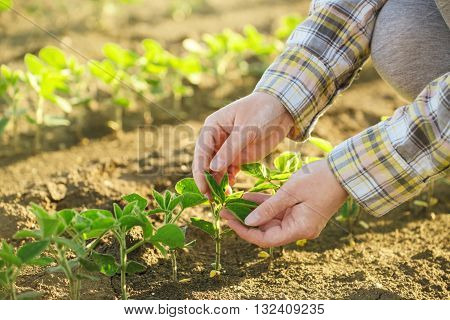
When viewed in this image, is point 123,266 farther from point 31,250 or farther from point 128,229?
point 31,250

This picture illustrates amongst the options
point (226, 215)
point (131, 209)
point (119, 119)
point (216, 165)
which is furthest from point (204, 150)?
point (119, 119)

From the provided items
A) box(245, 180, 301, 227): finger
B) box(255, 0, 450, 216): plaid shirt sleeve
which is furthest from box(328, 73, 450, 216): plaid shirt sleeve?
box(245, 180, 301, 227): finger

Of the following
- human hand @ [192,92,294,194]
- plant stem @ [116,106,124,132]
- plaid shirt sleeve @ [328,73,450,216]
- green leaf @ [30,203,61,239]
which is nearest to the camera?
green leaf @ [30,203,61,239]

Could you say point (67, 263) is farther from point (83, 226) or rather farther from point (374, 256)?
point (374, 256)

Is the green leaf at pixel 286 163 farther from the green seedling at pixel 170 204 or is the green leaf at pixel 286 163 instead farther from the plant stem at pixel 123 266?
the plant stem at pixel 123 266

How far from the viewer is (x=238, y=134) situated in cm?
166

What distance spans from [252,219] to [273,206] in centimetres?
6

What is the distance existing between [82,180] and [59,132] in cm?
63

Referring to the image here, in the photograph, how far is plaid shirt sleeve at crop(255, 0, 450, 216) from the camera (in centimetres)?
144

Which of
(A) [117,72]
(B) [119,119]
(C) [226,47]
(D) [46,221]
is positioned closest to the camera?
(D) [46,221]

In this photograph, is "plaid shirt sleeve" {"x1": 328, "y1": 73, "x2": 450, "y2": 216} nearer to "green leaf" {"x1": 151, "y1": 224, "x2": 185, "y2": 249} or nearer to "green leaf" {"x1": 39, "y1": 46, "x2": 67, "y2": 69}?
"green leaf" {"x1": 151, "y1": 224, "x2": 185, "y2": 249}

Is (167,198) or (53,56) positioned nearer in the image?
(167,198)

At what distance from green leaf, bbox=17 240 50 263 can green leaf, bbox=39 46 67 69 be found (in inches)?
49.0
